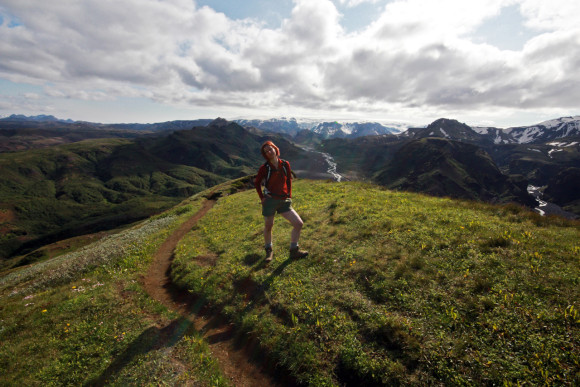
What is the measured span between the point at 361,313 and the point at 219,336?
17.5 feet

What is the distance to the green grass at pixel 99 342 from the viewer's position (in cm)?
753

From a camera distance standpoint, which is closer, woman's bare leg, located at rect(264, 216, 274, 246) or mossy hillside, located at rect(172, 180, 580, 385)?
mossy hillside, located at rect(172, 180, 580, 385)

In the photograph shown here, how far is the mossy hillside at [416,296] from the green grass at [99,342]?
193 centimetres

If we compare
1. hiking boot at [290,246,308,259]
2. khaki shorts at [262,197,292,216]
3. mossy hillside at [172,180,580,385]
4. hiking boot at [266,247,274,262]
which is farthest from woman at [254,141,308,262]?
mossy hillside at [172,180,580,385]

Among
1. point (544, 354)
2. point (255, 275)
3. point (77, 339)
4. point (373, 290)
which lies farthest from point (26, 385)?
point (544, 354)

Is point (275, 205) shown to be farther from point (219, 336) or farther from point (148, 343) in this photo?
point (148, 343)

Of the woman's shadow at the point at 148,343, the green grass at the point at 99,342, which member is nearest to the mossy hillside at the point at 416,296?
the woman's shadow at the point at 148,343

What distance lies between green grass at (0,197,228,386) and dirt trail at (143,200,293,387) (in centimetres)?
37

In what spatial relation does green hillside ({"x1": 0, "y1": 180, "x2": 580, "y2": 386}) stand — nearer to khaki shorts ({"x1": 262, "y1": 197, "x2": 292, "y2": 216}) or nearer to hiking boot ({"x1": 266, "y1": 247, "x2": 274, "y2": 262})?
hiking boot ({"x1": 266, "y1": 247, "x2": 274, "y2": 262})

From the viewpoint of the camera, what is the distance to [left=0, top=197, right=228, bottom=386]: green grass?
753 centimetres

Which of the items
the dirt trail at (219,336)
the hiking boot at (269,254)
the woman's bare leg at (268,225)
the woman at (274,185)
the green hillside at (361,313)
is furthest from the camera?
the hiking boot at (269,254)

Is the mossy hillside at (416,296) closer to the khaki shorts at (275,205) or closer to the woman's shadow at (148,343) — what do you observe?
the woman's shadow at (148,343)

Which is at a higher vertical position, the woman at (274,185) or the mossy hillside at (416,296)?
the woman at (274,185)

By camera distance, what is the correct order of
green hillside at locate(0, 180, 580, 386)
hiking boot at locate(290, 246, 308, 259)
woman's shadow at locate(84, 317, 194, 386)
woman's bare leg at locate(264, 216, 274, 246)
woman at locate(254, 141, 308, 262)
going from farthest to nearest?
hiking boot at locate(290, 246, 308, 259), woman's bare leg at locate(264, 216, 274, 246), woman at locate(254, 141, 308, 262), woman's shadow at locate(84, 317, 194, 386), green hillside at locate(0, 180, 580, 386)
